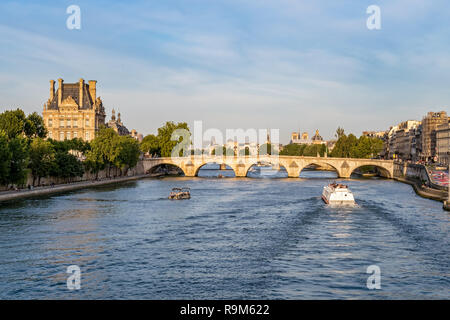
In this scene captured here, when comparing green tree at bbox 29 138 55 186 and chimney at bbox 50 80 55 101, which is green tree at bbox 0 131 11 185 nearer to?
green tree at bbox 29 138 55 186

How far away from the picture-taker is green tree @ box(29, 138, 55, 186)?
2267 inches

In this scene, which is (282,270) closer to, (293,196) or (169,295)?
(169,295)

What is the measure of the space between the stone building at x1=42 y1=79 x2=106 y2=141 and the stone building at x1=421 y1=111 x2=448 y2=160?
71632 mm

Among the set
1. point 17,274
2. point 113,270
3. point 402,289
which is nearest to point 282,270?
point 402,289

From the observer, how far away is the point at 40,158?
191 ft

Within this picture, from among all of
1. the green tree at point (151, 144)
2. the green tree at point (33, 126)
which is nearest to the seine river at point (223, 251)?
the green tree at point (33, 126)

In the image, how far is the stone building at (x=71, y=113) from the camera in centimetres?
9431

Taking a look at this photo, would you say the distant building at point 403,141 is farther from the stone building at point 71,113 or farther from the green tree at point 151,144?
the stone building at point 71,113

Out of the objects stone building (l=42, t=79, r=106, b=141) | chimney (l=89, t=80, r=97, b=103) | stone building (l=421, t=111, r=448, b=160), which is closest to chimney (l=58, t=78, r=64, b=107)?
stone building (l=42, t=79, r=106, b=141)

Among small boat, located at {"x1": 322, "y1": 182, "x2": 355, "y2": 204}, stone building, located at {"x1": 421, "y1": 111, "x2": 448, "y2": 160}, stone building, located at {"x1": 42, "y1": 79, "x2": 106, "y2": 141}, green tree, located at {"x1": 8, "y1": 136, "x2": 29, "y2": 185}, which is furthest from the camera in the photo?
stone building, located at {"x1": 421, "y1": 111, "x2": 448, "y2": 160}

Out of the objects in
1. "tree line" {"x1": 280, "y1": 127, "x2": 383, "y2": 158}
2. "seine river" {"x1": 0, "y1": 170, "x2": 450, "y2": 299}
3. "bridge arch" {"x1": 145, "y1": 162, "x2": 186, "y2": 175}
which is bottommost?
"seine river" {"x1": 0, "y1": 170, "x2": 450, "y2": 299}

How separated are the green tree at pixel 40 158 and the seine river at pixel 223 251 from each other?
13392 mm

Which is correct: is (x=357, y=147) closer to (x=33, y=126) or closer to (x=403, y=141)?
(x=403, y=141)

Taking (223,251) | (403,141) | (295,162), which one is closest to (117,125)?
(295,162)
